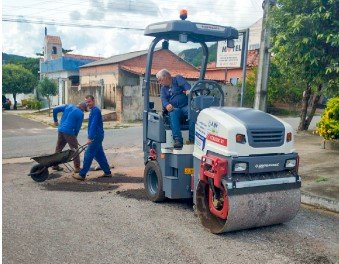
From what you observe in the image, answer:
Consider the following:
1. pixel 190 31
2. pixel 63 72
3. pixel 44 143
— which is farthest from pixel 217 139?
pixel 63 72

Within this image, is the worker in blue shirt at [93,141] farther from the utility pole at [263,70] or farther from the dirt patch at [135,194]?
the utility pole at [263,70]

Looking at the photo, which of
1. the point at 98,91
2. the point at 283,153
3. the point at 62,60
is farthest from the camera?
the point at 62,60

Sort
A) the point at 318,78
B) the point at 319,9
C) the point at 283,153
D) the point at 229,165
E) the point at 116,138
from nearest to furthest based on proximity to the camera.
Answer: the point at 229,165
the point at 283,153
the point at 319,9
the point at 318,78
the point at 116,138

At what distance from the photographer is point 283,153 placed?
5078 mm

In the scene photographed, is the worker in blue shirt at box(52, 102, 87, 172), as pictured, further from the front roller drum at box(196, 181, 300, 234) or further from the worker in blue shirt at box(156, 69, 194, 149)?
the front roller drum at box(196, 181, 300, 234)

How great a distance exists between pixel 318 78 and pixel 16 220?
484 centimetres

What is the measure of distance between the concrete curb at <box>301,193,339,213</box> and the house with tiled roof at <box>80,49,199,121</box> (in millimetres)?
14229

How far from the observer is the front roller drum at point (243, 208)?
4.73 metres

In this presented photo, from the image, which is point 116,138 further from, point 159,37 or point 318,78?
point 318,78

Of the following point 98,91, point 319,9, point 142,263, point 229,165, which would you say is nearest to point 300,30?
point 319,9

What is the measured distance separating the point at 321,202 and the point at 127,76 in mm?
25518

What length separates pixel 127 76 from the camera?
100 feet

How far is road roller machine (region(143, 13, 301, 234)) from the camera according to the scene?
475 centimetres

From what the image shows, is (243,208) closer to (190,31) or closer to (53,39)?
(190,31)
